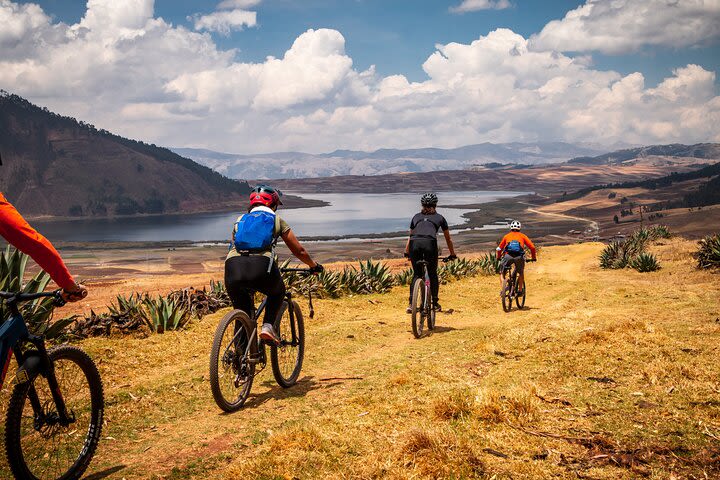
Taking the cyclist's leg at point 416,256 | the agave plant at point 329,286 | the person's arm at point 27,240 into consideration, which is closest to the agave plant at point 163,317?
the cyclist's leg at point 416,256

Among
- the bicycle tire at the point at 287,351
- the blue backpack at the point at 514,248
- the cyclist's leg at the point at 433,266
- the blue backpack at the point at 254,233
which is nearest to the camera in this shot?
the blue backpack at the point at 254,233

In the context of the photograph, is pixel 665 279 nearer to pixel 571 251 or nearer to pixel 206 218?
pixel 571 251

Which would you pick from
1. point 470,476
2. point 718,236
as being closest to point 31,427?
point 470,476

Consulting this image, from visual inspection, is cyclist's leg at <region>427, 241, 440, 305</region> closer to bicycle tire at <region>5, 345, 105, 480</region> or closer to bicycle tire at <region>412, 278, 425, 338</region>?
bicycle tire at <region>412, 278, 425, 338</region>

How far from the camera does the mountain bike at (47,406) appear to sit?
3.53m

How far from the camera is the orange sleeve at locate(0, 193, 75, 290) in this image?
131 inches

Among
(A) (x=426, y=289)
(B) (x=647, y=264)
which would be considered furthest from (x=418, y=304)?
(B) (x=647, y=264)

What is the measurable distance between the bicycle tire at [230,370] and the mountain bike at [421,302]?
4.02 metres

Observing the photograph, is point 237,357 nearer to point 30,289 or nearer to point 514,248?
point 30,289

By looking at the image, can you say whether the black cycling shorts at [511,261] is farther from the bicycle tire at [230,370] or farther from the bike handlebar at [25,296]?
the bike handlebar at [25,296]

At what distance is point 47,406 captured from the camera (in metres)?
3.96

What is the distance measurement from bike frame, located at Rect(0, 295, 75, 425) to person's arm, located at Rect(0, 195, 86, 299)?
315 mm

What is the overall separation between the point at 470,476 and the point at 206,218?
5922 inches

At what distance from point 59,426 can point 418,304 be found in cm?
649
